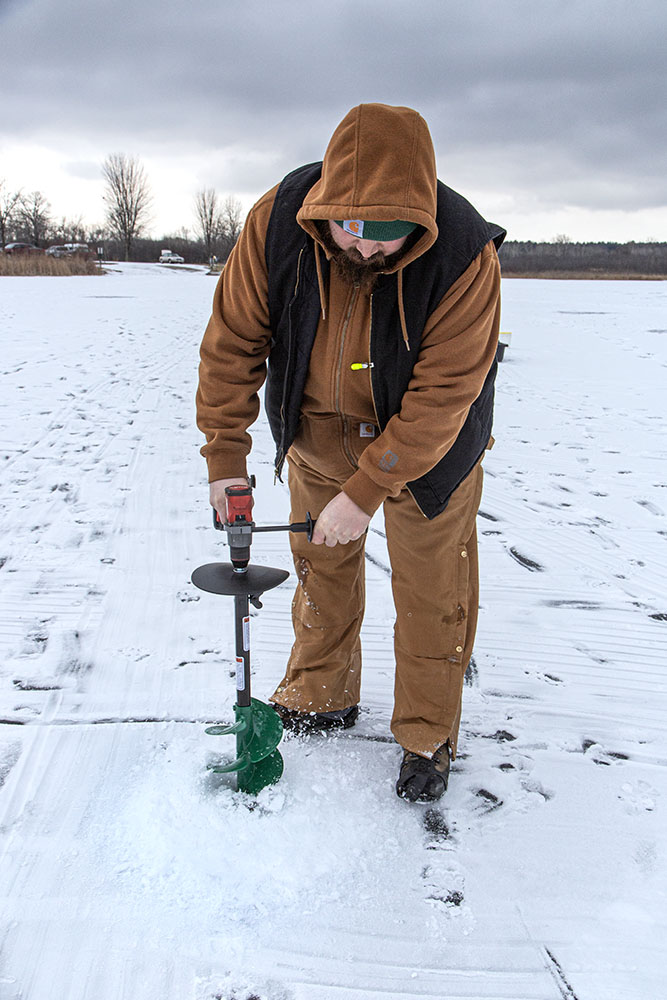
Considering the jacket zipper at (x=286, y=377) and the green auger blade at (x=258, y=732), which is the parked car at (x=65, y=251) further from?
the green auger blade at (x=258, y=732)

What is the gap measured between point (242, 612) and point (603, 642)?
5.28 feet

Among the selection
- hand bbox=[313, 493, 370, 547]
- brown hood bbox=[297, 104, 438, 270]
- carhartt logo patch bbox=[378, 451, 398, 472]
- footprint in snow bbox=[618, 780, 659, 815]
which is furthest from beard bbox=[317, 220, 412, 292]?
footprint in snow bbox=[618, 780, 659, 815]

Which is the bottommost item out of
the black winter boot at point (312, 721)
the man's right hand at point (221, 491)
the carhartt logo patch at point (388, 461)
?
the black winter boot at point (312, 721)

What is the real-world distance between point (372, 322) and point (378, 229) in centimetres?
24

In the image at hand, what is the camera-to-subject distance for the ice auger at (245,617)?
5.57 ft

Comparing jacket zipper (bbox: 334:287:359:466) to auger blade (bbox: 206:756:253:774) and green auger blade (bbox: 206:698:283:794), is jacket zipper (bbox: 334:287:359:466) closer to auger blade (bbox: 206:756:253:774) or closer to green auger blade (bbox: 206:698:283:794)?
green auger blade (bbox: 206:698:283:794)

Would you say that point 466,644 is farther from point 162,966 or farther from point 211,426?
point 162,966

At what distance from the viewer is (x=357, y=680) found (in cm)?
226

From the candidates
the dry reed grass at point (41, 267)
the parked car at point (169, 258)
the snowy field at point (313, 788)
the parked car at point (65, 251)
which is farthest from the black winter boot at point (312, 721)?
the parked car at point (169, 258)

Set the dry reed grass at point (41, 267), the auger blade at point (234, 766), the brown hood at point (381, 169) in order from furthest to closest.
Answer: the dry reed grass at point (41, 267)
the auger blade at point (234, 766)
the brown hood at point (381, 169)

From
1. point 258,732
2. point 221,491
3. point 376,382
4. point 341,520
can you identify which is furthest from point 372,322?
point 258,732

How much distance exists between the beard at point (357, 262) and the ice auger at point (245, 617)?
558 mm

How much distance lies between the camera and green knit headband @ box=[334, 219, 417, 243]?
145 cm

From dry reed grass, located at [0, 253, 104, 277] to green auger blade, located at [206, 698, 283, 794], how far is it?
21.7m
